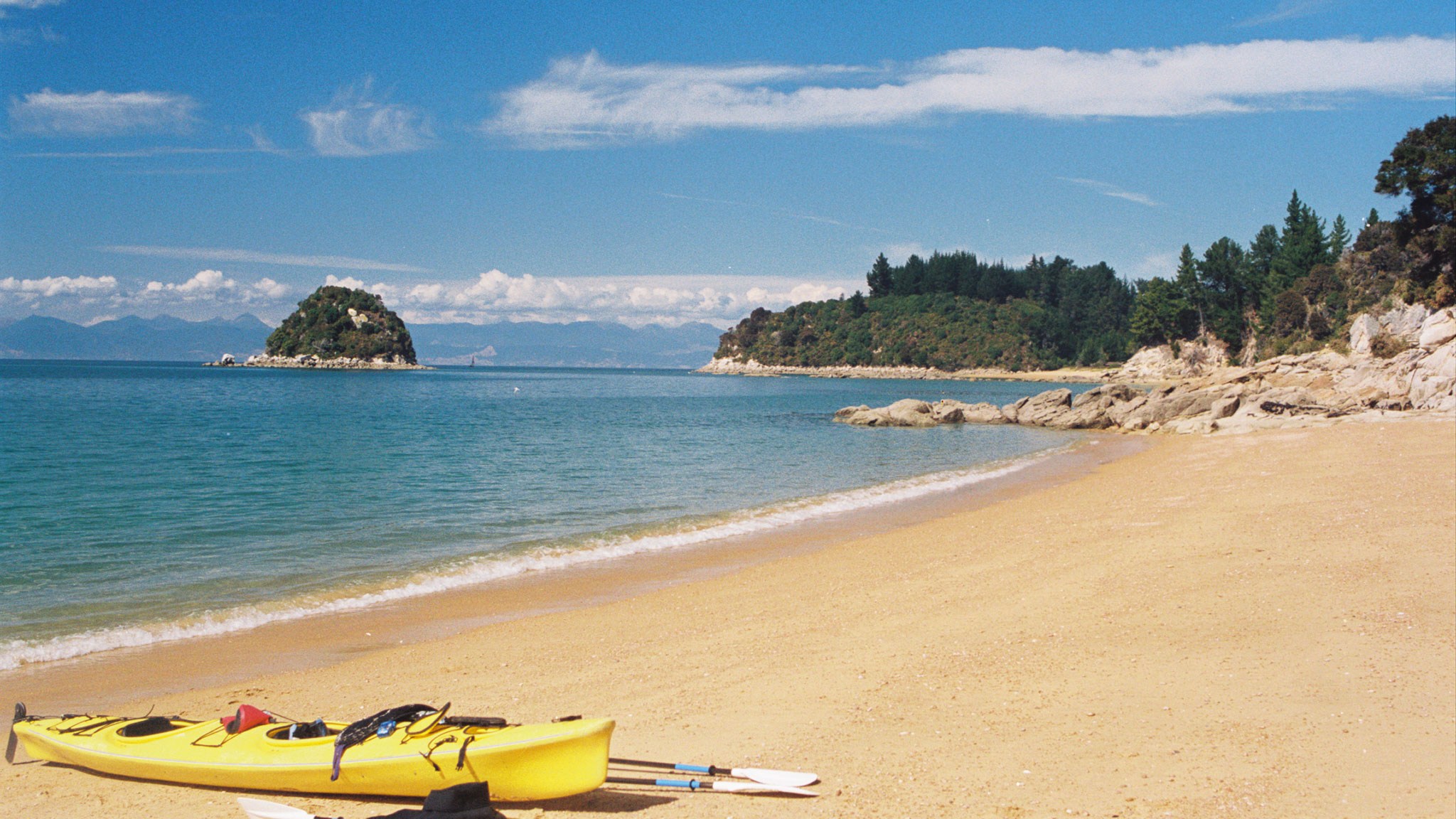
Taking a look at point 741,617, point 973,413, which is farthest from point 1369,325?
point 741,617

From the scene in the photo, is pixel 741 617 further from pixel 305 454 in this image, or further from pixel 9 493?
pixel 305 454

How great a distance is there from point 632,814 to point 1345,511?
44.6 feet

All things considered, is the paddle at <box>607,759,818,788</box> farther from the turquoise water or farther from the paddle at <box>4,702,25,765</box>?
the turquoise water

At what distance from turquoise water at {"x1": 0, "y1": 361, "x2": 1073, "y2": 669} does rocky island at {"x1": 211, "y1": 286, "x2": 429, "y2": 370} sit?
132 meters

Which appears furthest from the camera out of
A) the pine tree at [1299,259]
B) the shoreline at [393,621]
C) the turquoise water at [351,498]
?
the pine tree at [1299,259]

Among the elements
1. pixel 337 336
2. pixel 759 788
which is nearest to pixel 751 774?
pixel 759 788

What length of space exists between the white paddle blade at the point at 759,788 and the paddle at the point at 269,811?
8.70 ft

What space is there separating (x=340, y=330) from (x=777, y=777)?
194189mm

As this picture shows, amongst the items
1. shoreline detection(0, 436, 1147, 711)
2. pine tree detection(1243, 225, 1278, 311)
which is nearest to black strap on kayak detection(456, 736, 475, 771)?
shoreline detection(0, 436, 1147, 711)

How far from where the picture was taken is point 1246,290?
11000 centimetres

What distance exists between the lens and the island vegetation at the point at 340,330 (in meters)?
176

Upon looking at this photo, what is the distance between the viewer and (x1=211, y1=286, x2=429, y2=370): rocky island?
176 meters

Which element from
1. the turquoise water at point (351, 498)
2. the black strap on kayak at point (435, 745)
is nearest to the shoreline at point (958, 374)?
the turquoise water at point (351, 498)

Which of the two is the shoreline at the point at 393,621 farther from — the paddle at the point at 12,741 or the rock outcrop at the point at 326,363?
the rock outcrop at the point at 326,363
